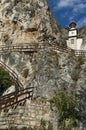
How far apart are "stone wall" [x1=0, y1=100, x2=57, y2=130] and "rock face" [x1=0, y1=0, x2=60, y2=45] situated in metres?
16.1

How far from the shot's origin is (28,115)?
113 feet

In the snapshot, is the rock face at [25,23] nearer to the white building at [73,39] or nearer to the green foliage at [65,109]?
the green foliage at [65,109]

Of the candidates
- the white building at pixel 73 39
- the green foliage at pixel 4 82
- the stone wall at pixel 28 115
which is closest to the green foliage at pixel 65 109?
the stone wall at pixel 28 115

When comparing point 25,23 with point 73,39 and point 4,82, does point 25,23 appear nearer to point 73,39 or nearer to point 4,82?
point 4,82

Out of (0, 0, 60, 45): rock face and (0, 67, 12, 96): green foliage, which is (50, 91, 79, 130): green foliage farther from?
(0, 0, 60, 45): rock face

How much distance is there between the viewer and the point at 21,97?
36.8 m

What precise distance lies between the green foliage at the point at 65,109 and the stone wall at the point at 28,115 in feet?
2.09

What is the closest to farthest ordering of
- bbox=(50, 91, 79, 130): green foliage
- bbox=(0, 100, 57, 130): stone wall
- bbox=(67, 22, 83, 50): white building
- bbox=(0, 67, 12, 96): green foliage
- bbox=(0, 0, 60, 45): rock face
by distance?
bbox=(0, 100, 57, 130): stone wall < bbox=(50, 91, 79, 130): green foliage < bbox=(0, 67, 12, 96): green foliage < bbox=(0, 0, 60, 45): rock face < bbox=(67, 22, 83, 50): white building

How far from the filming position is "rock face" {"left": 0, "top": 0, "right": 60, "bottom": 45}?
50.5 m

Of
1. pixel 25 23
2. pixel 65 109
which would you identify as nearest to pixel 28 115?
pixel 65 109

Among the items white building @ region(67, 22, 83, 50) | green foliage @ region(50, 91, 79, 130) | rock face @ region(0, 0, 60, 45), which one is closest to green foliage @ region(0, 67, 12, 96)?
green foliage @ region(50, 91, 79, 130)

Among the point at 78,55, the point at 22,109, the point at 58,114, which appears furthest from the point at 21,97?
the point at 78,55

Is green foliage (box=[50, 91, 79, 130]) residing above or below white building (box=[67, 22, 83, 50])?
below

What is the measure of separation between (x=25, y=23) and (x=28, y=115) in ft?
65.7
